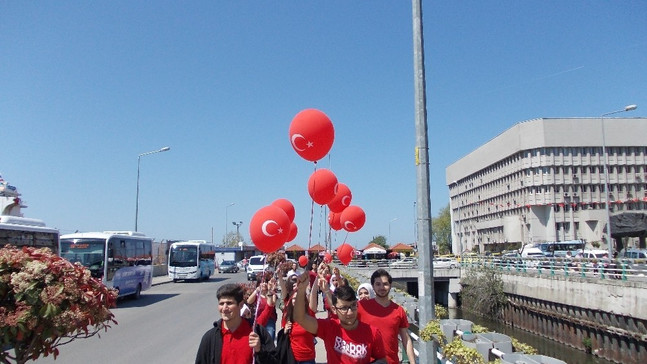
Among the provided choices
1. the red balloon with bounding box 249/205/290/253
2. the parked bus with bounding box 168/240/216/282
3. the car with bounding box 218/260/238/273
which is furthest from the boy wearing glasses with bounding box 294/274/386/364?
the car with bounding box 218/260/238/273

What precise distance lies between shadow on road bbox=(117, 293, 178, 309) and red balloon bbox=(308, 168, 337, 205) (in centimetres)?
1464

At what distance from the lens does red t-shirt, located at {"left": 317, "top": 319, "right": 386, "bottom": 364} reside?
12.9ft

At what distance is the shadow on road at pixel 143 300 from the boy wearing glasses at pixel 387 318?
55.0ft

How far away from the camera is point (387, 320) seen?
4.56m

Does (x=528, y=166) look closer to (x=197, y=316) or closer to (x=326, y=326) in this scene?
(x=197, y=316)

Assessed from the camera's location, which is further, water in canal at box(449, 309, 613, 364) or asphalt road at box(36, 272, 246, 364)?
water in canal at box(449, 309, 613, 364)

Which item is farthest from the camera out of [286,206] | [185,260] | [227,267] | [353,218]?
[227,267]

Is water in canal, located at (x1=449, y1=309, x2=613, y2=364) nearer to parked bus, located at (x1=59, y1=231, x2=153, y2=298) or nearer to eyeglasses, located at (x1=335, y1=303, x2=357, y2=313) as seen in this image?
parked bus, located at (x1=59, y1=231, x2=153, y2=298)

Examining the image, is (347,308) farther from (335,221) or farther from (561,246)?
(561,246)

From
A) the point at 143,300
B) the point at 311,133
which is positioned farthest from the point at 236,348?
the point at 143,300

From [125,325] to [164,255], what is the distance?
33574 mm

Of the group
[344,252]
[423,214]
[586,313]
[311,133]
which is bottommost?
[586,313]

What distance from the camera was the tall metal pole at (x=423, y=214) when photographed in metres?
5.61

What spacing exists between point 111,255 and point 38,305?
16851mm
